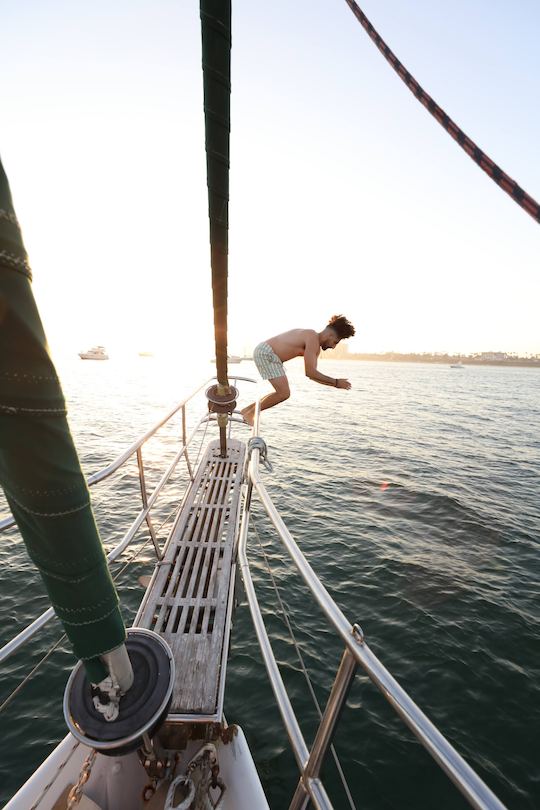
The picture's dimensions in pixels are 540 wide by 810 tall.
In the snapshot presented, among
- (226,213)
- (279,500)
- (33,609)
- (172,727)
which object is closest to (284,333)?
(226,213)

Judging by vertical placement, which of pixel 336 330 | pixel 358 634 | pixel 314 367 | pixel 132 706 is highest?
pixel 336 330

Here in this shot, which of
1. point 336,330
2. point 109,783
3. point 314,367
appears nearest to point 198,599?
point 109,783

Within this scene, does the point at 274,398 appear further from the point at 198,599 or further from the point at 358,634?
the point at 358,634

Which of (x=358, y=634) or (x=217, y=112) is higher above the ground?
(x=217, y=112)

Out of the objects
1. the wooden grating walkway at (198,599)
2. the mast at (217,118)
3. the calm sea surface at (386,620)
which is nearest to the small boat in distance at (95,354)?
Answer: the calm sea surface at (386,620)

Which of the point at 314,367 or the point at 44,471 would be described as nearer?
the point at 44,471

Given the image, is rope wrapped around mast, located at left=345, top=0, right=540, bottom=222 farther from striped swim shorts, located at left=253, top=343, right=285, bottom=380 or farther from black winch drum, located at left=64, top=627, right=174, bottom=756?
striped swim shorts, located at left=253, top=343, right=285, bottom=380

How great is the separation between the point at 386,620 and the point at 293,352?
504 centimetres

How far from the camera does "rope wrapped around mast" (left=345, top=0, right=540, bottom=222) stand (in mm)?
1640

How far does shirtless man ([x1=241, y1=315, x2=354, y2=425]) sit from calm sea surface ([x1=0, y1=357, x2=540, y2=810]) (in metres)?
1.74

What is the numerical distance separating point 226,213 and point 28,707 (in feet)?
21.0

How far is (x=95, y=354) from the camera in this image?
111 metres

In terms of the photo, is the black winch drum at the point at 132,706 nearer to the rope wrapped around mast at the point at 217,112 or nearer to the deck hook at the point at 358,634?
the deck hook at the point at 358,634

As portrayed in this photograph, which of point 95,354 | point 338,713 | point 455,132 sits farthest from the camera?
point 95,354
